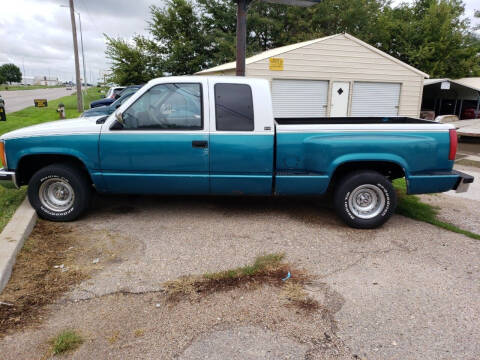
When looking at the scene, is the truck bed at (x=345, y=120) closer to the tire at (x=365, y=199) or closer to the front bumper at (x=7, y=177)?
the tire at (x=365, y=199)

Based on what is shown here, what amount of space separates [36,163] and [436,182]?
5.27 metres

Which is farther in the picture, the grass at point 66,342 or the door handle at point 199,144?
the door handle at point 199,144

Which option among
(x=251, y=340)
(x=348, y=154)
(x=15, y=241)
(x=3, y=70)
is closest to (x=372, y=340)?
(x=251, y=340)

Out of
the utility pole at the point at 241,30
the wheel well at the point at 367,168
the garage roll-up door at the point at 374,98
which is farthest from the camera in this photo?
the garage roll-up door at the point at 374,98

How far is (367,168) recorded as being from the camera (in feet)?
17.0

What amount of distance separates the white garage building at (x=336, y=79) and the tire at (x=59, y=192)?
9.42m

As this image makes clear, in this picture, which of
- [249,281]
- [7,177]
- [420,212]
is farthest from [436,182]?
[7,177]

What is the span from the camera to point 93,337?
288 centimetres

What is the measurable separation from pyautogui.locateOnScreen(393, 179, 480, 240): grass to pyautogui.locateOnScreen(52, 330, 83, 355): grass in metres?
4.69

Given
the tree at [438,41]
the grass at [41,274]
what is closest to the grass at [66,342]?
the grass at [41,274]

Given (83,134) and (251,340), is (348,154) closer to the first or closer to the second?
(251,340)

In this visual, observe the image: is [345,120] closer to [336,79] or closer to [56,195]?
[56,195]

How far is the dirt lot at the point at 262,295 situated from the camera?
2807mm

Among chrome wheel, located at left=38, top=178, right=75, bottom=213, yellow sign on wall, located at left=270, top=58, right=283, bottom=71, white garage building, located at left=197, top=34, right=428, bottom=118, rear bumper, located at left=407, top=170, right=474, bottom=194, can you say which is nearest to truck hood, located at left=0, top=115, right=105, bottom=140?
chrome wheel, located at left=38, top=178, right=75, bottom=213
